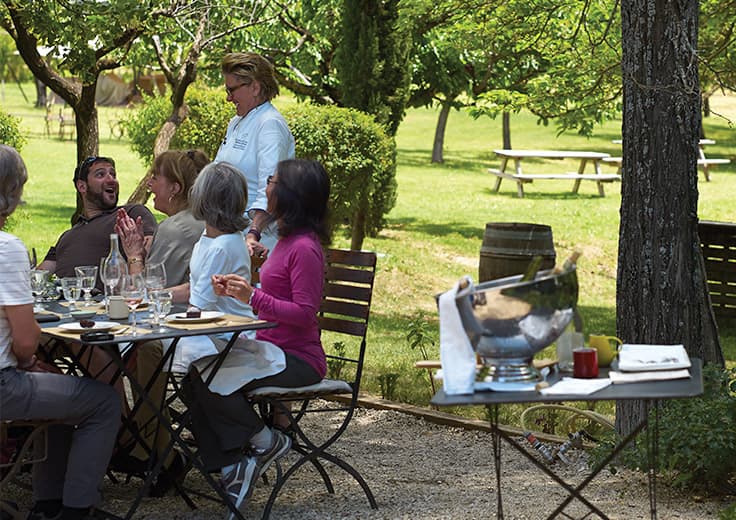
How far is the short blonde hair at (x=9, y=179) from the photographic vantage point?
375 centimetres

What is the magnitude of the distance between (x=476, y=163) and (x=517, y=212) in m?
8.15

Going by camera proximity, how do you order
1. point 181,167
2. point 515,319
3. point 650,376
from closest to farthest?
point 515,319 → point 650,376 → point 181,167

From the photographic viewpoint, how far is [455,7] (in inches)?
314

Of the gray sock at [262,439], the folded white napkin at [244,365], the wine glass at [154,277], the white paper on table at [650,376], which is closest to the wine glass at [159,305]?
the wine glass at [154,277]

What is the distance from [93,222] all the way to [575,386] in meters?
2.84

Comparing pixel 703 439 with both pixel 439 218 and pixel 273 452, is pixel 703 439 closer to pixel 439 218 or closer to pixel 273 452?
pixel 273 452

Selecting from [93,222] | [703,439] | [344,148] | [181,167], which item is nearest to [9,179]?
[181,167]

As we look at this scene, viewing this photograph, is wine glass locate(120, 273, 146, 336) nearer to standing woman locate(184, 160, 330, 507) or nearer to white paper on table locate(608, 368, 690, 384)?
standing woman locate(184, 160, 330, 507)

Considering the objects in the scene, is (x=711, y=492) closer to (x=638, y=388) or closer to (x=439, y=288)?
(x=638, y=388)

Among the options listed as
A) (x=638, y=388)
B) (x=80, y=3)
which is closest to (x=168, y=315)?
(x=638, y=388)

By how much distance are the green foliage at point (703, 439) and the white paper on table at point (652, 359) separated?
1232 millimetres

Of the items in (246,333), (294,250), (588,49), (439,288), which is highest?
(588,49)

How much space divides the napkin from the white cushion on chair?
1278 millimetres

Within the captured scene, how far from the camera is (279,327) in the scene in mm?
4348
